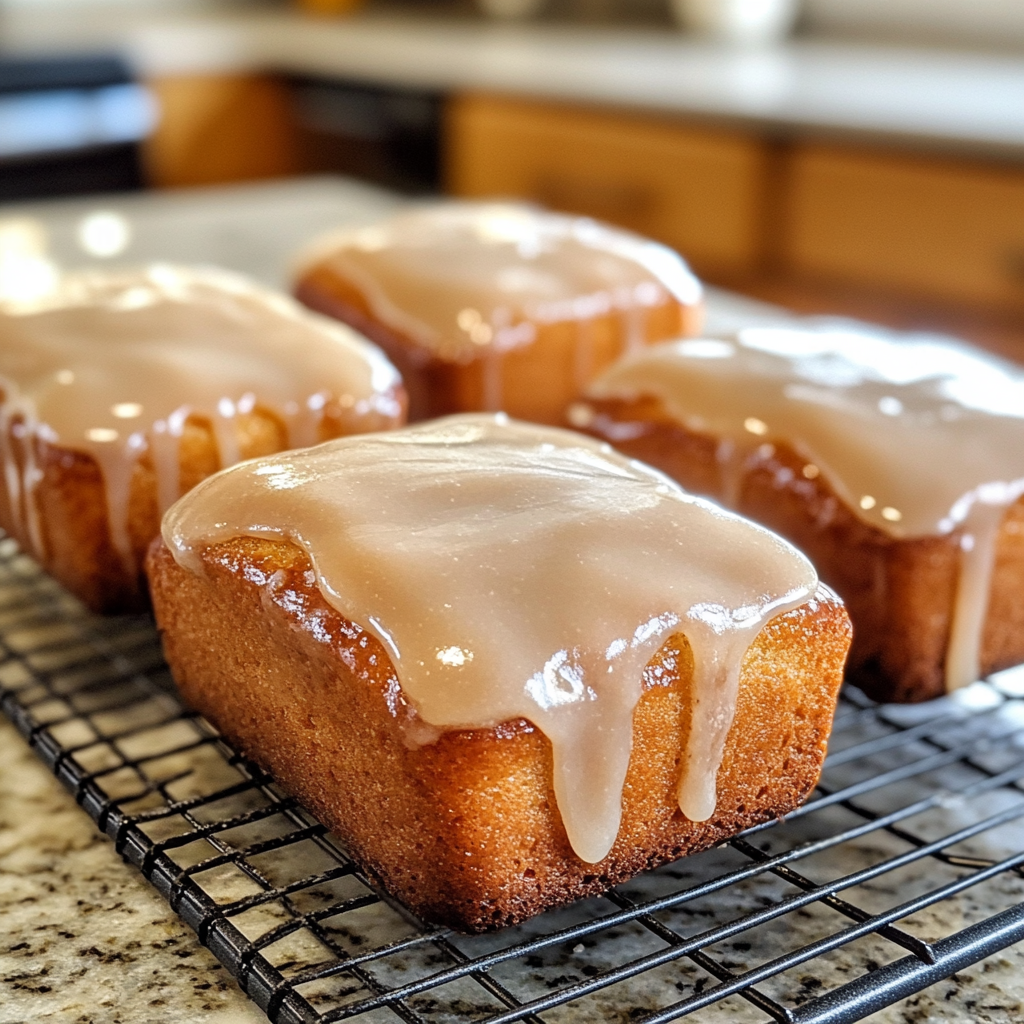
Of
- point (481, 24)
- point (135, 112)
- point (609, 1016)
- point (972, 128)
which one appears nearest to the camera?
point (609, 1016)

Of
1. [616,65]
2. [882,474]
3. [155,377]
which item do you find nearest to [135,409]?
[155,377]

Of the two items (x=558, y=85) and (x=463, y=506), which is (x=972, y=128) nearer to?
(x=558, y=85)

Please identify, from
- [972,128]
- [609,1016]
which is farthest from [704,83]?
[609,1016]

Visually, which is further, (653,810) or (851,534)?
(851,534)

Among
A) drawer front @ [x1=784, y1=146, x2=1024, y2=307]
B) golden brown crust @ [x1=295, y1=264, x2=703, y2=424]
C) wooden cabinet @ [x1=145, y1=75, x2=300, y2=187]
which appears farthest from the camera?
wooden cabinet @ [x1=145, y1=75, x2=300, y2=187]

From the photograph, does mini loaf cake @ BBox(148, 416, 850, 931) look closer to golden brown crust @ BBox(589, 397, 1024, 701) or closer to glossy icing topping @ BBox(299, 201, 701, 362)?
golden brown crust @ BBox(589, 397, 1024, 701)

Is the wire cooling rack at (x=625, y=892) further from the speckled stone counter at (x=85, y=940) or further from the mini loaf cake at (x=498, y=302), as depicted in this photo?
the mini loaf cake at (x=498, y=302)

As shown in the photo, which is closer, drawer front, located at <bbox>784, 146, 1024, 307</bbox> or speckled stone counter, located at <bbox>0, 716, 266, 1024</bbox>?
speckled stone counter, located at <bbox>0, 716, 266, 1024</bbox>

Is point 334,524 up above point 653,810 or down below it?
above

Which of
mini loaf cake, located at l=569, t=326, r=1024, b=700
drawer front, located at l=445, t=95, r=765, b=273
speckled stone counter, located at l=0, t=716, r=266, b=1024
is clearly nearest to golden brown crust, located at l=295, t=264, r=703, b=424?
mini loaf cake, located at l=569, t=326, r=1024, b=700
